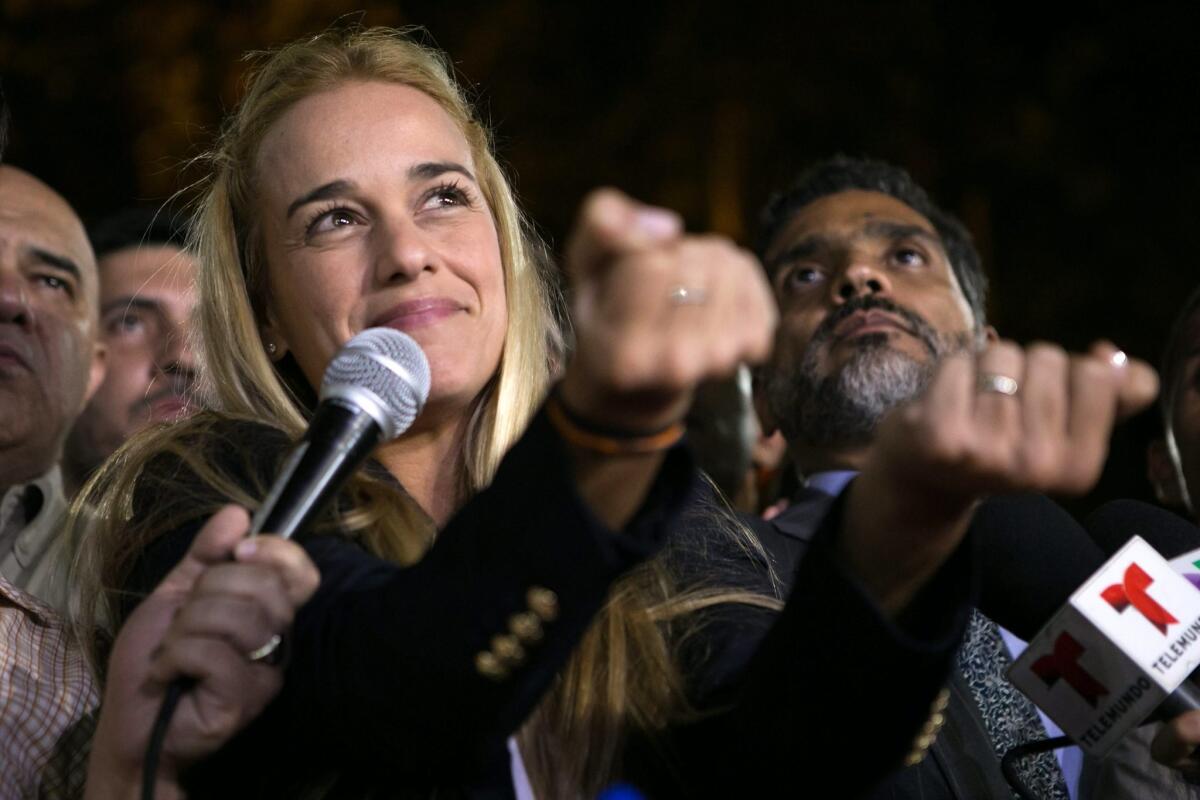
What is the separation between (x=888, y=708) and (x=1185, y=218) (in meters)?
3.99

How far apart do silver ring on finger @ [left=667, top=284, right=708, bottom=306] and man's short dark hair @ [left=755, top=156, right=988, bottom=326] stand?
242cm

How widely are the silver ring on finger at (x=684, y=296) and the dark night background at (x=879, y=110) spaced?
364 centimetres

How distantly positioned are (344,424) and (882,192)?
91.6 inches

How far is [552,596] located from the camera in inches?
39.7

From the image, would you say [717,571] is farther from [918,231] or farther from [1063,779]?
[918,231]

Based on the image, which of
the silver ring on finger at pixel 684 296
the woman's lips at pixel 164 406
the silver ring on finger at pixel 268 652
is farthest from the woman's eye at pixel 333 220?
the woman's lips at pixel 164 406

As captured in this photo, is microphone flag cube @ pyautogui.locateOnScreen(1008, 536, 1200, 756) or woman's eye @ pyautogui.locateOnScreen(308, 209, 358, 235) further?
woman's eye @ pyautogui.locateOnScreen(308, 209, 358, 235)

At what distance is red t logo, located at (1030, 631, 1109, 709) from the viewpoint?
1332mm

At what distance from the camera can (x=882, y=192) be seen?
3.27 m

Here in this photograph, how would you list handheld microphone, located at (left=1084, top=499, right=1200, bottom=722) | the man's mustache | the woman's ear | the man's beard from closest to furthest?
handheld microphone, located at (left=1084, top=499, right=1200, bottom=722) → the woman's ear → the man's beard → the man's mustache

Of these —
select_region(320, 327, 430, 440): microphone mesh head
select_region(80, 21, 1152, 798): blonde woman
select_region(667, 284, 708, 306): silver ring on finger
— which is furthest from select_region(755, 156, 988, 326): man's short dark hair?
select_region(667, 284, 708, 306): silver ring on finger

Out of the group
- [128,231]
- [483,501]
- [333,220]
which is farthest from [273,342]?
[128,231]

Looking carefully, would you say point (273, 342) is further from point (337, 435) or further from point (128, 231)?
point (128, 231)

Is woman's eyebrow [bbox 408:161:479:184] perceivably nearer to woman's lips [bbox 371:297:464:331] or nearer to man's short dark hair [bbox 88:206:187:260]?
woman's lips [bbox 371:297:464:331]
